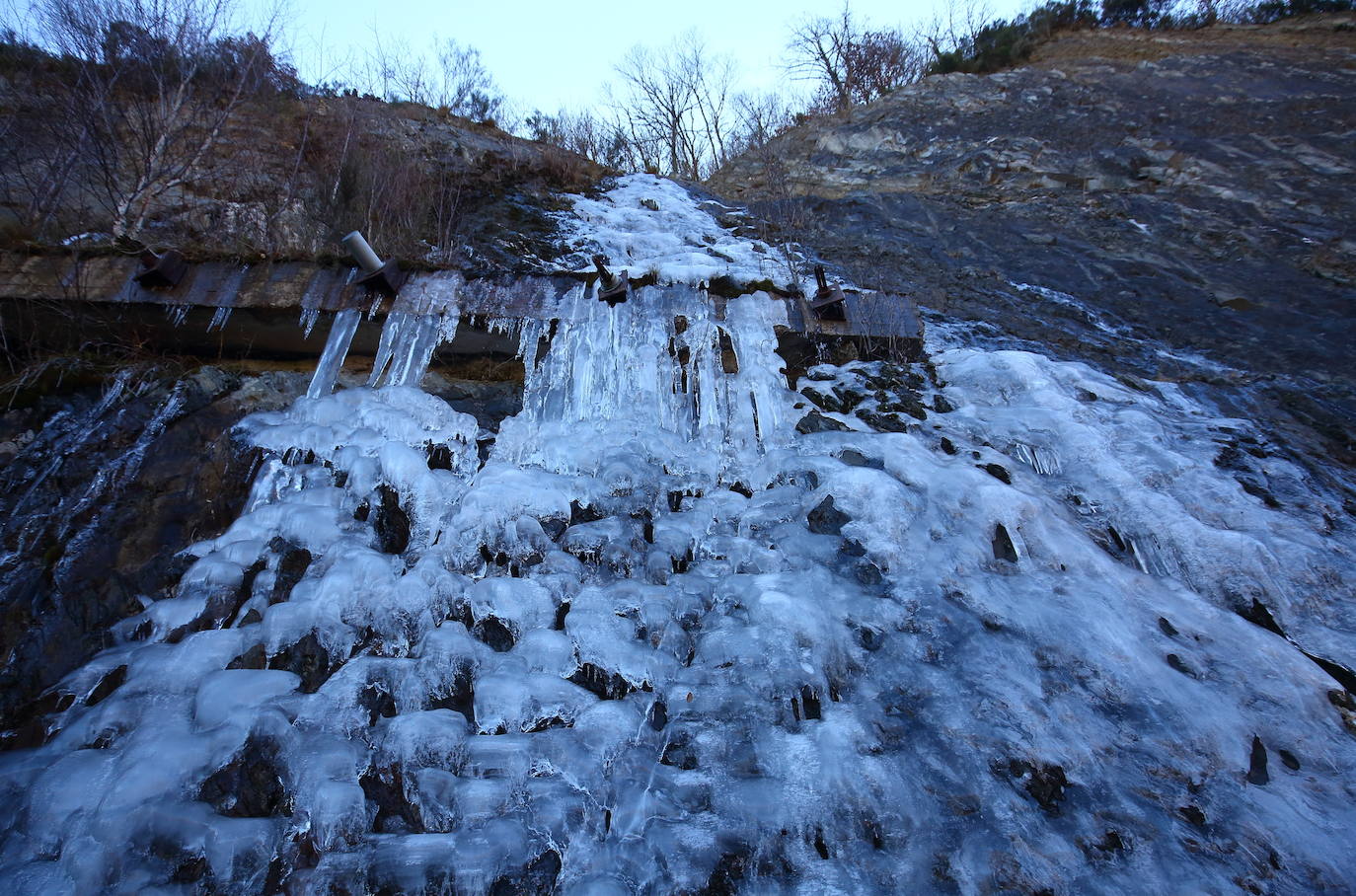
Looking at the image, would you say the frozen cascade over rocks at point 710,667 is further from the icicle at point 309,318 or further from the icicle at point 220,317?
the icicle at point 220,317

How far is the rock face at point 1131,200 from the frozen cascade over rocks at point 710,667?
2008mm

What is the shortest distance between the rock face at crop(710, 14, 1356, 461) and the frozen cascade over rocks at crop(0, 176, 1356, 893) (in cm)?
201

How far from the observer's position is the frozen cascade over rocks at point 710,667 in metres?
2.15

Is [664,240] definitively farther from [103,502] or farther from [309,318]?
[103,502]

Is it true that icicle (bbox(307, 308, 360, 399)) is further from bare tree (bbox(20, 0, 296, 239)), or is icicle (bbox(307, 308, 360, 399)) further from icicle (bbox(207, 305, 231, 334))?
bare tree (bbox(20, 0, 296, 239))

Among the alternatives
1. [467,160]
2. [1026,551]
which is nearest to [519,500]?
[1026,551]

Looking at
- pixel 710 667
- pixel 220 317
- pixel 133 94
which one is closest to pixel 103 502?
pixel 220 317

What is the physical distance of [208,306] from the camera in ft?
14.5

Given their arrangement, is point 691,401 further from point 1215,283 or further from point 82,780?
point 1215,283

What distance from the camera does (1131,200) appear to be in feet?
27.4

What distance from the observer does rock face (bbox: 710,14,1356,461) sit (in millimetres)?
5707

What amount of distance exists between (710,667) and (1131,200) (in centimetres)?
905

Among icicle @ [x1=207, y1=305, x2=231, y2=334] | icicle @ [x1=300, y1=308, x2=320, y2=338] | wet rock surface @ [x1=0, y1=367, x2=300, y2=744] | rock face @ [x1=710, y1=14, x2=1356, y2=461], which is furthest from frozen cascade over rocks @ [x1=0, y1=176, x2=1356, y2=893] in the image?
rock face @ [x1=710, y1=14, x2=1356, y2=461]

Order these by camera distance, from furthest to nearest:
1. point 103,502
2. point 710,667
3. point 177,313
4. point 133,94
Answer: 1. point 133,94
2. point 177,313
3. point 103,502
4. point 710,667
